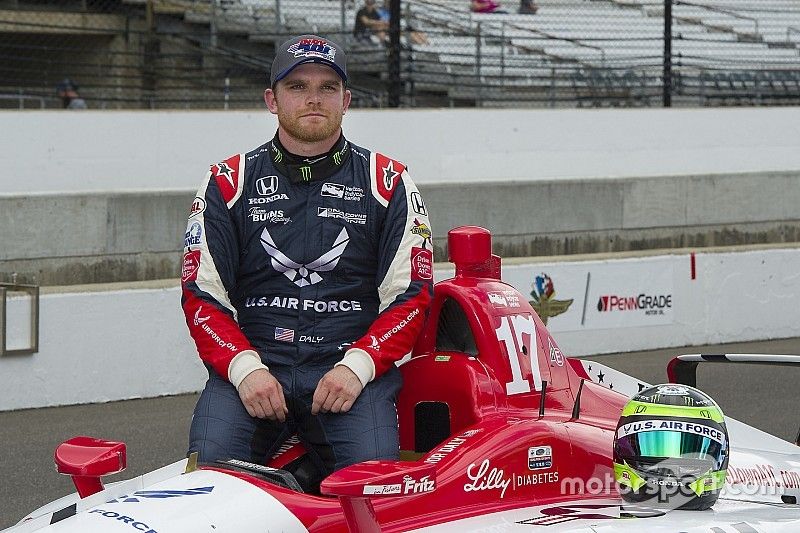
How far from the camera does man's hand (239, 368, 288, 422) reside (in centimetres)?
435

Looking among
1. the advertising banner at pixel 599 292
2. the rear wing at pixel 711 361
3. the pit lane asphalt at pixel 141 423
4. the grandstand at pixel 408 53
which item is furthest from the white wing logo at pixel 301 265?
the grandstand at pixel 408 53

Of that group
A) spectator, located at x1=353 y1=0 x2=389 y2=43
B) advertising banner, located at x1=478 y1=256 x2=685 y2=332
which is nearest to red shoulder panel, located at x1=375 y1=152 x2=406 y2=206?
advertising banner, located at x1=478 y1=256 x2=685 y2=332

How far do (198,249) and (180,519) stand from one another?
3.84ft

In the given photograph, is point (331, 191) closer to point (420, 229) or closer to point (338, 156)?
point (338, 156)

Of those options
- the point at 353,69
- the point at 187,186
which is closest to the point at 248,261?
the point at 187,186

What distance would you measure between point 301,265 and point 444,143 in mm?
9345

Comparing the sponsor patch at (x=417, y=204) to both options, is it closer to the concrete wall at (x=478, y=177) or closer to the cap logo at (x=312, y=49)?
the cap logo at (x=312, y=49)

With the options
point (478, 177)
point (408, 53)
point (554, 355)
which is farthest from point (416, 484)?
point (408, 53)

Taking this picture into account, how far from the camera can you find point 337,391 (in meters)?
4.40

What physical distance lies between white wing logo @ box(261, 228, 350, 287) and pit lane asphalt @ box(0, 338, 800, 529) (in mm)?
2680

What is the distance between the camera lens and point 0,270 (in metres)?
11.2

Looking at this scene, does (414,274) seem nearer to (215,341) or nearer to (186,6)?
(215,341)

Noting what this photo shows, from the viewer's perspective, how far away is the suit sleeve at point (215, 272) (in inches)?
176

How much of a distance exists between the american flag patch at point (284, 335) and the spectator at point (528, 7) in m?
13.4
